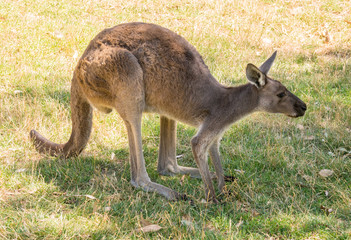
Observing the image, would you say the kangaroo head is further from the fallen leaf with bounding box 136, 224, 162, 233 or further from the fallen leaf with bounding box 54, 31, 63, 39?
the fallen leaf with bounding box 54, 31, 63, 39

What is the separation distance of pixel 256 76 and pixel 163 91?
814 mm

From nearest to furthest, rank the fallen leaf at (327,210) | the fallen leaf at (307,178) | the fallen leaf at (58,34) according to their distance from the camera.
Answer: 1. the fallen leaf at (327,210)
2. the fallen leaf at (307,178)
3. the fallen leaf at (58,34)

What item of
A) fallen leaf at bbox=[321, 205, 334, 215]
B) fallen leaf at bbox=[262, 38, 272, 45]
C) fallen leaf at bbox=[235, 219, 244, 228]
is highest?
fallen leaf at bbox=[262, 38, 272, 45]

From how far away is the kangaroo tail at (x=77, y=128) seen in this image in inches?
171

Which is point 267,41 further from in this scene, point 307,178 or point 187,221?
point 187,221

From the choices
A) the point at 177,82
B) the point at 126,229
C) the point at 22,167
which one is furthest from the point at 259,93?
the point at 22,167

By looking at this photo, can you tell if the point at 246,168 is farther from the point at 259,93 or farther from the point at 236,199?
the point at 259,93

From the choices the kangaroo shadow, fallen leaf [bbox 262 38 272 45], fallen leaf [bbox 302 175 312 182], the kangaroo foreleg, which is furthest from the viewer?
fallen leaf [bbox 262 38 272 45]

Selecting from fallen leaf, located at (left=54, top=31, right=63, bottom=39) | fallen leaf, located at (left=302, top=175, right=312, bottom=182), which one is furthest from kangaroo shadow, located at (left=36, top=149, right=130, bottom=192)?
fallen leaf, located at (left=54, top=31, right=63, bottom=39)

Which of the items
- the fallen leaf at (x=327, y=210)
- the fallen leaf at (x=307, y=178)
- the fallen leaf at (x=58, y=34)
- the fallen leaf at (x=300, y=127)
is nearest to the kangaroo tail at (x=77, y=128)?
the fallen leaf at (x=307, y=178)

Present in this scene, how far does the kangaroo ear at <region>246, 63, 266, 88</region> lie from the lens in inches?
152

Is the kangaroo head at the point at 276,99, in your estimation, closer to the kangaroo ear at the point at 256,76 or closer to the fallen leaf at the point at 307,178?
the kangaroo ear at the point at 256,76

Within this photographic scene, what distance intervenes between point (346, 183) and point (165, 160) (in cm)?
166

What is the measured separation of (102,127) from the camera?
16.5 feet
